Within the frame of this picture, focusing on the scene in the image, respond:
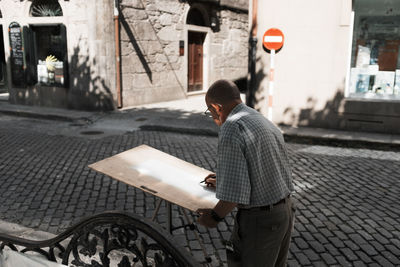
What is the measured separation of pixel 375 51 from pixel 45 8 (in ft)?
33.0

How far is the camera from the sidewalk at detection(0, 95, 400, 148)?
8.92 m

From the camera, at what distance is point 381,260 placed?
3770 mm

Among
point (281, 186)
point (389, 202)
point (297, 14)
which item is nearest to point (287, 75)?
point (297, 14)

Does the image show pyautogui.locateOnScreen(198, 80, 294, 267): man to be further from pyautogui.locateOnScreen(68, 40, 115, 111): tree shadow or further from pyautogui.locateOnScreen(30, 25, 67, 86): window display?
pyautogui.locateOnScreen(30, 25, 67, 86): window display

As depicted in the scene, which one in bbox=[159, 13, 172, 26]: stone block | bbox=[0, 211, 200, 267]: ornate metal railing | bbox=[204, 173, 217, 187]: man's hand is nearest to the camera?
bbox=[0, 211, 200, 267]: ornate metal railing

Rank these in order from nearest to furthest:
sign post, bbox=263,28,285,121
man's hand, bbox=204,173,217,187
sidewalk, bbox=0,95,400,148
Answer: man's hand, bbox=204,173,217,187 → sidewalk, bbox=0,95,400,148 → sign post, bbox=263,28,285,121

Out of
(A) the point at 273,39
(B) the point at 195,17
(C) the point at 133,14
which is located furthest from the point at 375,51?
(B) the point at 195,17

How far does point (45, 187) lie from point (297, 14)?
277 inches

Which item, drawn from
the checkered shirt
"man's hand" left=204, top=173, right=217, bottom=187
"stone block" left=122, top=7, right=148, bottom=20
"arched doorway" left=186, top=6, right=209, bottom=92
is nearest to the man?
the checkered shirt

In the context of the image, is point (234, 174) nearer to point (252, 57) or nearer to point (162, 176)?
point (162, 176)

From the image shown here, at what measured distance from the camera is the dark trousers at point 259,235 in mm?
2250

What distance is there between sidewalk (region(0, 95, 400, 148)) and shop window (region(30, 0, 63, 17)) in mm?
3059

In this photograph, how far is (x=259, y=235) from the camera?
2.25m

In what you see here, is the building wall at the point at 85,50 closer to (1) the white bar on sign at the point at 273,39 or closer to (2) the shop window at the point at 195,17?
(2) the shop window at the point at 195,17
